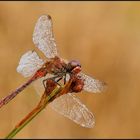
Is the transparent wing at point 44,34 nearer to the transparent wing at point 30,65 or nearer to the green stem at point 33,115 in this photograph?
the transparent wing at point 30,65

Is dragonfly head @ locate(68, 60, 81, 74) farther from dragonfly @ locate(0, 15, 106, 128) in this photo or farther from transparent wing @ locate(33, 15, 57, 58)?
transparent wing @ locate(33, 15, 57, 58)

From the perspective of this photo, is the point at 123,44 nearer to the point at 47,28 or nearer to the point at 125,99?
the point at 125,99

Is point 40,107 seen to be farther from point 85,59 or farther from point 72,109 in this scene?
point 85,59

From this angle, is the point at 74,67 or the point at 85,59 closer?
the point at 74,67

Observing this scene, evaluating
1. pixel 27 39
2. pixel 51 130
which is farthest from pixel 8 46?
pixel 51 130

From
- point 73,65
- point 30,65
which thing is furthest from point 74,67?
point 30,65

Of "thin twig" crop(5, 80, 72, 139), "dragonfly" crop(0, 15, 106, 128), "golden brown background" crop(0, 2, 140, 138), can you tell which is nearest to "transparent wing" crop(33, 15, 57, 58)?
"dragonfly" crop(0, 15, 106, 128)

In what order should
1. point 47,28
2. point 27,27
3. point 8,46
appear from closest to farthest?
point 47,28, point 8,46, point 27,27
